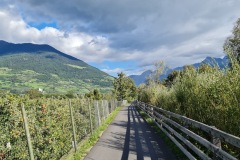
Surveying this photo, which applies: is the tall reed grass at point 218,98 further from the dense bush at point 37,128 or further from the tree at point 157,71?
the tree at point 157,71

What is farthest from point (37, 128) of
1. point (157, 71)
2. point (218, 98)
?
point (157, 71)

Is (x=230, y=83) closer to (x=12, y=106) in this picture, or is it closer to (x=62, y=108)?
(x=12, y=106)

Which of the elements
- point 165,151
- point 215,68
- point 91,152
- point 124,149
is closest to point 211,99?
point 215,68

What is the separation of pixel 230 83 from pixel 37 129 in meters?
5.32

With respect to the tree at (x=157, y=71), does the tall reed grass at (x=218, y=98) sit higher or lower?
lower

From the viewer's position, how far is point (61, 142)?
895 cm

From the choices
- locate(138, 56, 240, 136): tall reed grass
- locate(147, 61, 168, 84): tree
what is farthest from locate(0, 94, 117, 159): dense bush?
locate(147, 61, 168, 84): tree

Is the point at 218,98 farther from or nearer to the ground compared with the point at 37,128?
farther from the ground

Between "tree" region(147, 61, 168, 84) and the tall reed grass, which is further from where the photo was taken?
"tree" region(147, 61, 168, 84)

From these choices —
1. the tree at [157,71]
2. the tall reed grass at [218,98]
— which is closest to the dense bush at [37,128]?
the tall reed grass at [218,98]

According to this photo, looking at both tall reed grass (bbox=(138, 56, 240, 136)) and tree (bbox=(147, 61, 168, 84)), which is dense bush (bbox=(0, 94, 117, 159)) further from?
tree (bbox=(147, 61, 168, 84))

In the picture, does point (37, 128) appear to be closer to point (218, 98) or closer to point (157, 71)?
point (218, 98)

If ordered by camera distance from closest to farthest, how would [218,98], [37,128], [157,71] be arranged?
[218,98] → [37,128] → [157,71]

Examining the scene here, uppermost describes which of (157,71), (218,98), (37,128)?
(157,71)
